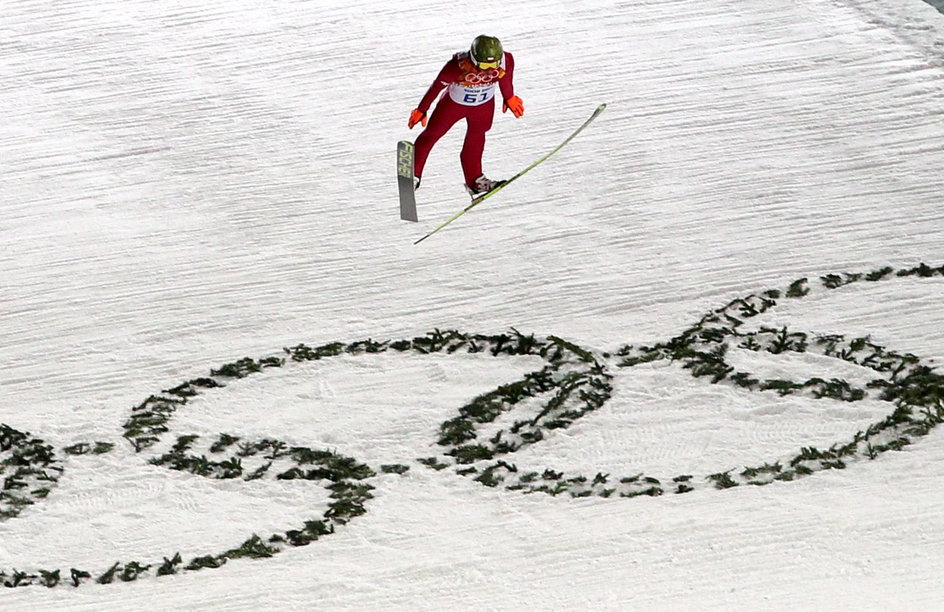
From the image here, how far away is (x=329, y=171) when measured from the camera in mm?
3400

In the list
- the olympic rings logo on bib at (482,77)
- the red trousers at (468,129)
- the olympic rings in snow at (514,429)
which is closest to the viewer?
the olympic rings in snow at (514,429)

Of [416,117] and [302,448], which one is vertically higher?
[416,117]

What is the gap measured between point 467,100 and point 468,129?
0.13 meters

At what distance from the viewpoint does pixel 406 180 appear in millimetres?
2994

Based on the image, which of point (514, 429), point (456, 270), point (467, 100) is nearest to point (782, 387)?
point (514, 429)

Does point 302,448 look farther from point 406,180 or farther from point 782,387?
point 782,387

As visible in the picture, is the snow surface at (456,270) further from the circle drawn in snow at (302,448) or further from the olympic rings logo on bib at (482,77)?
the olympic rings logo on bib at (482,77)

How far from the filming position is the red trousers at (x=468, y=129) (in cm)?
285

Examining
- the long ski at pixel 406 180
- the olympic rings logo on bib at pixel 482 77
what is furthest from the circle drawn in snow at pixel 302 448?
the olympic rings logo on bib at pixel 482 77

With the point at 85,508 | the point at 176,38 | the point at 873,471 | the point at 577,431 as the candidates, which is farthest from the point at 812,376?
the point at 176,38

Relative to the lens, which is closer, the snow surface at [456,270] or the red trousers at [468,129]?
the snow surface at [456,270]

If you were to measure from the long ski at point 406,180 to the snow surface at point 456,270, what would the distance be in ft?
0.32

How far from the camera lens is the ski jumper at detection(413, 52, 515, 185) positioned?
273cm

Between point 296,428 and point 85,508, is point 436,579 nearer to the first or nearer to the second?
point 296,428
